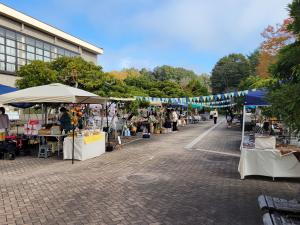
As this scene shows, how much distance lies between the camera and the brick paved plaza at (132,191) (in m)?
5.81

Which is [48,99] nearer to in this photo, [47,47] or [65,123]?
[65,123]

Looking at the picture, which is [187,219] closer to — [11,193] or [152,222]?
[152,222]

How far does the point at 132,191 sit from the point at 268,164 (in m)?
3.68

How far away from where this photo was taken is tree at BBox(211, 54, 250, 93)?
7325 centimetres

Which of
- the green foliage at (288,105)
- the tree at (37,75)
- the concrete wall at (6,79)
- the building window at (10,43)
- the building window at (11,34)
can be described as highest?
the building window at (11,34)

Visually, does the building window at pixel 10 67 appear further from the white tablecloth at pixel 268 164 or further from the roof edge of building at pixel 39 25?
the white tablecloth at pixel 268 164

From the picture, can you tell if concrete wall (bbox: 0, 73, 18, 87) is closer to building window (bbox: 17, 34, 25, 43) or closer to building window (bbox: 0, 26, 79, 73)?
building window (bbox: 0, 26, 79, 73)

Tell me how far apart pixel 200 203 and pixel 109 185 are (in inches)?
89.5

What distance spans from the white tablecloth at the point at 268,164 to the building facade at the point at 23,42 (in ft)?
83.3

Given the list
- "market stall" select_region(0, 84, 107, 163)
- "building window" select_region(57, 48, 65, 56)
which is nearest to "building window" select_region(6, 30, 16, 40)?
"building window" select_region(57, 48, 65, 56)

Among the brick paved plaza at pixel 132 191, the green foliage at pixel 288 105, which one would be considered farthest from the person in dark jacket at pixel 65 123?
the green foliage at pixel 288 105

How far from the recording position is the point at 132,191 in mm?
7418

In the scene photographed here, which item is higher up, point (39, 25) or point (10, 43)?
point (39, 25)

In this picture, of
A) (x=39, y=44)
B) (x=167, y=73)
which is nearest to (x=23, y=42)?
(x=39, y=44)
